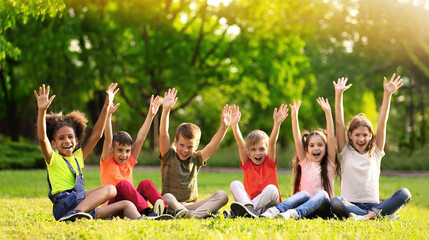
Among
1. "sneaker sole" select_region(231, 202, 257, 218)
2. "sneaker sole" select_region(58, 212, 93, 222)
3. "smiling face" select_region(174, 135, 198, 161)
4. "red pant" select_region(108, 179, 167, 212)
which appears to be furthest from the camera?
"smiling face" select_region(174, 135, 198, 161)

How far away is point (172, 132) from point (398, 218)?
3684 centimetres

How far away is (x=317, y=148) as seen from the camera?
782 centimetres

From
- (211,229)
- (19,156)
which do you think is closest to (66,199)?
(211,229)

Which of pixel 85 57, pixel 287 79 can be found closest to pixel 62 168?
pixel 85 57

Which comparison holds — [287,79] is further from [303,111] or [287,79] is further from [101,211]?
[101,211]

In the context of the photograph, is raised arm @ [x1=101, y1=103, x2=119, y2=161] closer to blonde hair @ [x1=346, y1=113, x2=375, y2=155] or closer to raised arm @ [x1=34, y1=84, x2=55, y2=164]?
raised arm @ [x1=34, y1=84, x2=55, y2=164]

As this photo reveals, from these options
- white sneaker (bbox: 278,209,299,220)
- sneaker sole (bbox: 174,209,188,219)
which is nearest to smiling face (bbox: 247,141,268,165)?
white sneaker (bbox: 278,209,299,220)

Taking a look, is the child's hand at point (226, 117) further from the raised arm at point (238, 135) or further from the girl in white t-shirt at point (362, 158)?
the girl in white t-shirt at point (362, 158)

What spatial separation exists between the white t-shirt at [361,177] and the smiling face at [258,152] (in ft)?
3.73

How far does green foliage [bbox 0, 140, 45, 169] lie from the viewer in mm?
22594

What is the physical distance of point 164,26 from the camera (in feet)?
87.1

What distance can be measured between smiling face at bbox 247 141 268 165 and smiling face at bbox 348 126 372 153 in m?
1.25

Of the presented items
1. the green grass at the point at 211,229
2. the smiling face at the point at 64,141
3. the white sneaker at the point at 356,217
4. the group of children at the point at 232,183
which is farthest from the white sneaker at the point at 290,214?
the smiling face at the point at 64,141

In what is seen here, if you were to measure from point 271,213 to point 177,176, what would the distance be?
4.94ft
